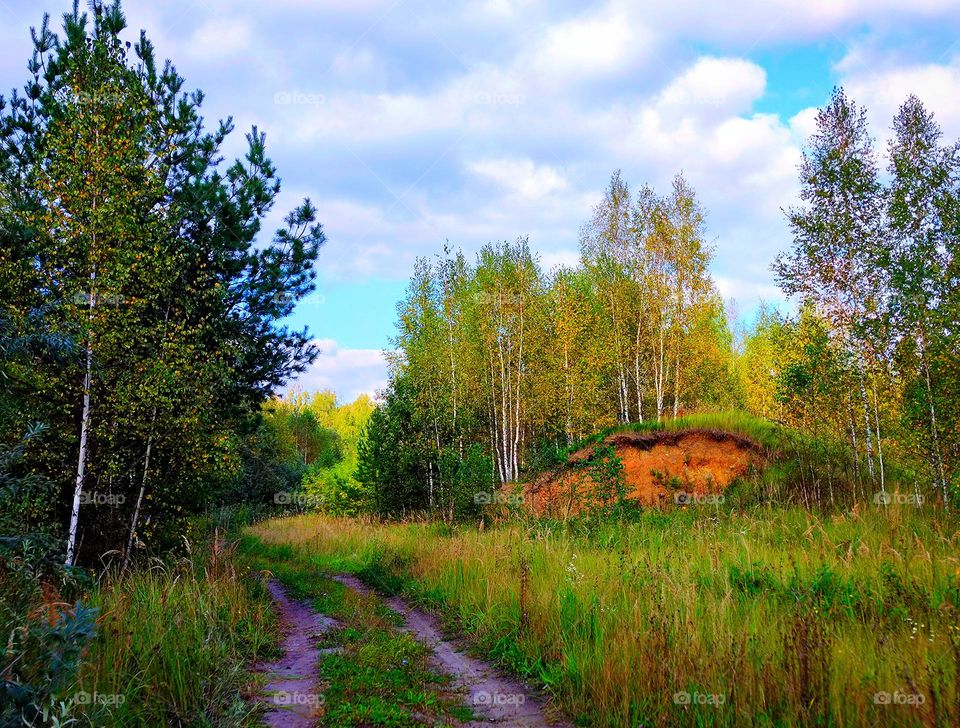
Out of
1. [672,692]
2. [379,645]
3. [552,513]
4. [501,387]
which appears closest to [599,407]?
[501,387]

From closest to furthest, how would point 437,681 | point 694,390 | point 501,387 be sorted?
point 437,681, point 501,387, point 694,390

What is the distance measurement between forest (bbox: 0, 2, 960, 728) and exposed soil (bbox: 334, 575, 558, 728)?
0.17ft

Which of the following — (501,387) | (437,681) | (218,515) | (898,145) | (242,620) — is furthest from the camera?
(501,387)

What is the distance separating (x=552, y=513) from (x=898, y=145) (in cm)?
1222

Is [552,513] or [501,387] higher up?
[501,387]

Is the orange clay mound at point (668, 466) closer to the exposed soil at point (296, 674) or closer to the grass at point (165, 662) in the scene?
the exposed soil at point (296, 674)

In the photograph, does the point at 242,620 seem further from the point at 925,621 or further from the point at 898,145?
the point at 898,145

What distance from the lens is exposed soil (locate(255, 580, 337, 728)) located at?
5.02 m

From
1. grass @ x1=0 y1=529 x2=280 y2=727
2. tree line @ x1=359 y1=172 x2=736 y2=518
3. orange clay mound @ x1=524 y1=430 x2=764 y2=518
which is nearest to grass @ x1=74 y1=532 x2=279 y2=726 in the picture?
grass @ x1=0 y1=529 x2=280 y2=727

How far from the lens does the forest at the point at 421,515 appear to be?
449 centimetres

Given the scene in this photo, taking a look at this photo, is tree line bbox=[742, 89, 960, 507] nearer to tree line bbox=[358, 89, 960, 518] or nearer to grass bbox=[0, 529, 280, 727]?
tree line bbox=[358, 89, 960, 518]

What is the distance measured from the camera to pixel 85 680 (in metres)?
4.39

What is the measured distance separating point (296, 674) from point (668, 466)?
497 inches

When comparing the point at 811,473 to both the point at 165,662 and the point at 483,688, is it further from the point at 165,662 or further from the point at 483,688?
the point at 165,662
